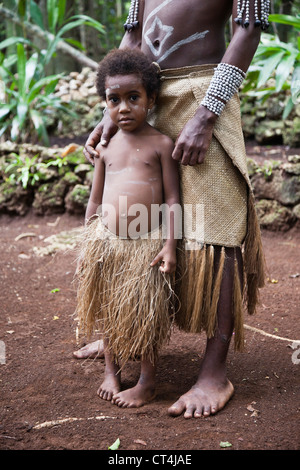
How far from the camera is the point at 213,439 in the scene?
1.65 metres

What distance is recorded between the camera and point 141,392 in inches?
76.9

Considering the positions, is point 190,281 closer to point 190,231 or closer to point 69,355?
point 190,231

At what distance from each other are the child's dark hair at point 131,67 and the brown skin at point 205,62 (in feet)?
0.36

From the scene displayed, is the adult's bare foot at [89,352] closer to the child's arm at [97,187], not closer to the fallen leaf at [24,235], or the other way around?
the child's arm at [97,187]

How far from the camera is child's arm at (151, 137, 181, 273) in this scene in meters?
1.85

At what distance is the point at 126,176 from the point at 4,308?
1400 mm

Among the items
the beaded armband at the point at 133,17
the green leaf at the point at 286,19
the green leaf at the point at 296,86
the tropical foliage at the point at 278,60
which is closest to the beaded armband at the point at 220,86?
the beaded armband at the point at 133,17

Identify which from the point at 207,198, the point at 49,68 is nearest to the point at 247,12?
the point at 207,198

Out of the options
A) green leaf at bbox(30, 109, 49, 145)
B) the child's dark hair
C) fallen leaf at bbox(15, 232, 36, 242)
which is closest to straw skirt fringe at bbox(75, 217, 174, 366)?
the child's dark hair

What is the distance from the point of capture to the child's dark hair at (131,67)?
5.91ft

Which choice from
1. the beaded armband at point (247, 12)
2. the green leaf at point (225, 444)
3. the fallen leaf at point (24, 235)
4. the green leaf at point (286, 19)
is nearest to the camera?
the green leaf at point (225, 444)

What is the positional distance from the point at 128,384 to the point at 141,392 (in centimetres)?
18

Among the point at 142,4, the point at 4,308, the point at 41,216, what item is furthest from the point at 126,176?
the point at 41,216

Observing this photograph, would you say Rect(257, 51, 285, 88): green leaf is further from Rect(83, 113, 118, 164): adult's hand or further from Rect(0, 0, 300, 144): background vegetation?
Answer: Rect(83, 113, 118, 164): adult's hand
